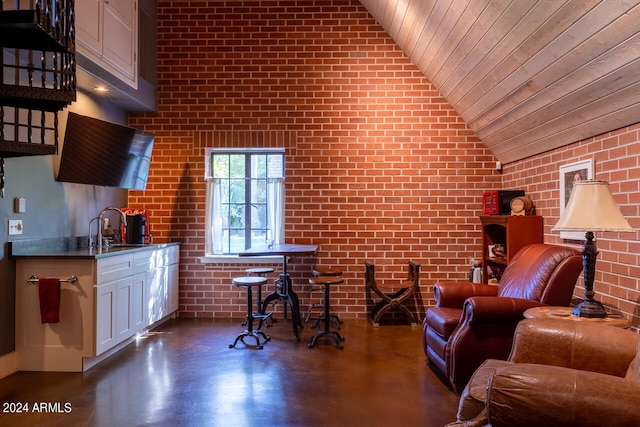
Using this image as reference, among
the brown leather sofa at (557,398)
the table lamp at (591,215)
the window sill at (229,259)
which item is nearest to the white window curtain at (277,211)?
the window sill at (229,259)

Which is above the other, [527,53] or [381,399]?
[527,53]

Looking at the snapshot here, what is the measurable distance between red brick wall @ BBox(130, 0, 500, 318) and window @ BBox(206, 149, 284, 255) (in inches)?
→ 7.5

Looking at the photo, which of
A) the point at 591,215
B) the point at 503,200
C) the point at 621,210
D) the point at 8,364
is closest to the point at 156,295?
the point at 8,364

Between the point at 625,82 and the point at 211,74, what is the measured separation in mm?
4012

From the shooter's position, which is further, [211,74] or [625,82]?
[211,74]

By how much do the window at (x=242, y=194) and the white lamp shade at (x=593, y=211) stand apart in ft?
10.7

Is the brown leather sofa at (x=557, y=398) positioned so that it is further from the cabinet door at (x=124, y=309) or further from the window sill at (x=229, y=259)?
the window sill at (x=229, y=259)

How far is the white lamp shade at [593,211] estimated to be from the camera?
7.44 ft

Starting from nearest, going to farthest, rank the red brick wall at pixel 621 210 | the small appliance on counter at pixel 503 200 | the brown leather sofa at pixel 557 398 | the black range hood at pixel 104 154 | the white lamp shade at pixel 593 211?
1. the brown leather sofa at pixel 557 398
2. the white lamp shade at pixel 593 211
3. the red brick wall at pixel 621 210
4. the black range hood at pixel 104 154
5. the small appliance on counter at pixel 503 200

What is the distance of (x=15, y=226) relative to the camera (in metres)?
3.18

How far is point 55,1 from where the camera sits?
2.80 metres

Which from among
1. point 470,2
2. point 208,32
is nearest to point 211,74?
point 208,32

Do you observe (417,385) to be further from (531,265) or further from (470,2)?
(470,2)

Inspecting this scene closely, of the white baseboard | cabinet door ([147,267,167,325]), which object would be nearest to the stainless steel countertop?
cabinet door ([147,267,167,325])
